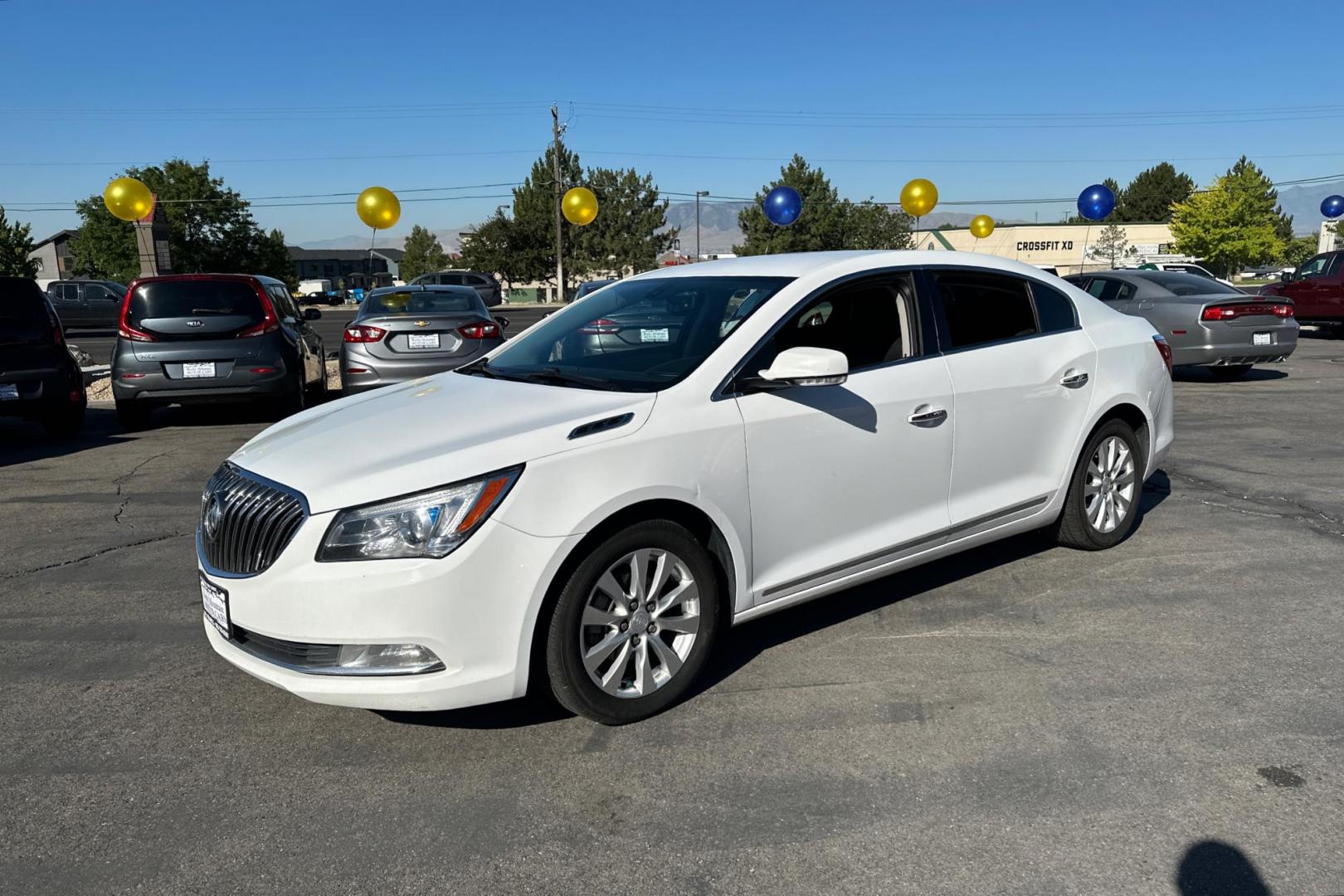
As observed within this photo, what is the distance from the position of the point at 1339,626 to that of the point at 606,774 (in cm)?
335

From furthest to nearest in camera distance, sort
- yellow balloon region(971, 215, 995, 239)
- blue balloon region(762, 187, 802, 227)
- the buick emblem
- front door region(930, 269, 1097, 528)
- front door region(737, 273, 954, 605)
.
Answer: yellow balloon region(971, 215, 995, 239), blue balloon region(762, 187, 802, 227), front door region(930, 269, 1097, 528), front door region(737, 273, 954, 605), the buick emblem

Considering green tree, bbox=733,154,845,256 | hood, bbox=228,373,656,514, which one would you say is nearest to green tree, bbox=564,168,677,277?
green tree, bbox=733,154,845,256

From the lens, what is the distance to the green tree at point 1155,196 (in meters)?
110

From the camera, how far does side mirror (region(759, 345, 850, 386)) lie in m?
3.73

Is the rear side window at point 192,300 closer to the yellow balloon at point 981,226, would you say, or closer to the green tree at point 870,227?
the yellow balloon at point 981,226

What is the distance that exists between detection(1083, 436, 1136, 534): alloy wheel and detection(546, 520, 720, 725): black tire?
2611 mm

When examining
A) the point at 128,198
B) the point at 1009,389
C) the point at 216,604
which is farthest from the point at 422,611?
the point at 128,198

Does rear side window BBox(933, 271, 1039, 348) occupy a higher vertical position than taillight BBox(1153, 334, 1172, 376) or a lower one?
higher

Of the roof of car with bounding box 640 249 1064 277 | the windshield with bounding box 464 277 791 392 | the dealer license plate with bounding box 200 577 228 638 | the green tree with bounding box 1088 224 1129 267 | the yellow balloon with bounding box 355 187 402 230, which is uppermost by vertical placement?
the green tree with bounding box 1088 224 1129 267

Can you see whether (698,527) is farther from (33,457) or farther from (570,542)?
(33,457)

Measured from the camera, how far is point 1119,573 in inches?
206

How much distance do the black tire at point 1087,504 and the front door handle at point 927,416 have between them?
1224 mm

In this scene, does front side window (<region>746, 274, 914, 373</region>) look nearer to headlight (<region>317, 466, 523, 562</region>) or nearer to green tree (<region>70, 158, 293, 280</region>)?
headlight (<region>317, 466, 523, 562</region>)

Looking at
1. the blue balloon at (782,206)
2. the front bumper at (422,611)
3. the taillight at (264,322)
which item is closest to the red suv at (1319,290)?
the blue balloon at (782,206)
